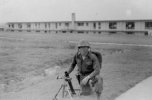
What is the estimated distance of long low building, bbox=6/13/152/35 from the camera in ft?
153

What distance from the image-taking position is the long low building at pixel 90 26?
46562mm

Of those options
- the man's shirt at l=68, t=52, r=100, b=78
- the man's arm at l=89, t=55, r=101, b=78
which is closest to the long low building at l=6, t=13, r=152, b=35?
the man's shirt at l=68, t=52, r=100, b=78

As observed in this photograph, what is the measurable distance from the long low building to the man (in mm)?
40880

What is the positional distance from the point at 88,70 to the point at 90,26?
48252 millimetres

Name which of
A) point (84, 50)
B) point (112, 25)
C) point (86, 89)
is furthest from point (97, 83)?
point (112, 25)

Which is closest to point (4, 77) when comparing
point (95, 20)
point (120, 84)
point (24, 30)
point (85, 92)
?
point (120, 84)

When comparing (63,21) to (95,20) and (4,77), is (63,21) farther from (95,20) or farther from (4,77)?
(4,77)

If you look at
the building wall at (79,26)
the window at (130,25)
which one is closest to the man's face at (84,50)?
the building wall at (79,26)

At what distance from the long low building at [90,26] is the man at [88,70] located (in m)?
40.9

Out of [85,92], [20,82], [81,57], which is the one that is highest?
[81,57]

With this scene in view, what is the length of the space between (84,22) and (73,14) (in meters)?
3.50

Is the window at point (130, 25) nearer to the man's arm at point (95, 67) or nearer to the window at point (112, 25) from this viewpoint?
the window at point (112, 25)

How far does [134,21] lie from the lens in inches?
1859

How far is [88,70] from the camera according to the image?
5719 mm
